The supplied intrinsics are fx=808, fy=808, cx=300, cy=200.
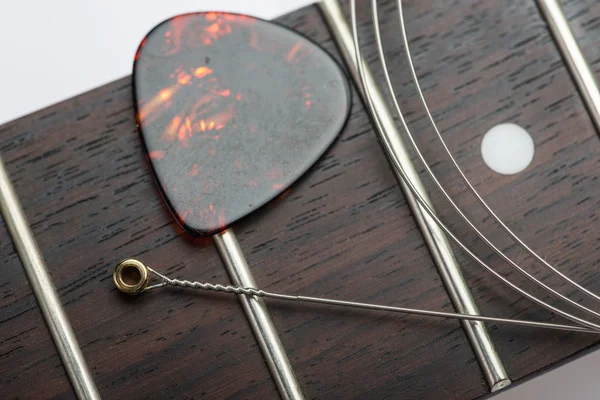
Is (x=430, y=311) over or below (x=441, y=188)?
below

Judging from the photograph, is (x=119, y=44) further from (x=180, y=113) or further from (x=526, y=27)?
(x=526, y=27)

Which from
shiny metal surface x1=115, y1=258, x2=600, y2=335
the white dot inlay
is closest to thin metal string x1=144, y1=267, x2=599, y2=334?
shiny metal surface x1=115, y1=258, x2=600, y2=335

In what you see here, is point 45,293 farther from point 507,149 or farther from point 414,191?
point 507,149

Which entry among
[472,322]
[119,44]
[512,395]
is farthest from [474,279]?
[119,44]

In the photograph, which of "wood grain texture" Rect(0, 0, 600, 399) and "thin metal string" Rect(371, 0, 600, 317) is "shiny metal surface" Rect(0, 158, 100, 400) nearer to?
"wood grain texture" Rect(0, 0, 600, 399)

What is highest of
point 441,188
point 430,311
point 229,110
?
point 229,110

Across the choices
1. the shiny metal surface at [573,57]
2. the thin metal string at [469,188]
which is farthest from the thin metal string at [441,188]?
the shiny metal surface at [573,57]

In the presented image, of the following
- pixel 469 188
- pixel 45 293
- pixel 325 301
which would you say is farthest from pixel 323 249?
pixel 45 293

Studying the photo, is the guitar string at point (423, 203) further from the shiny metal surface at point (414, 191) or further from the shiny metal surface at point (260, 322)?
the shiny metal surface at point (260, 322)
